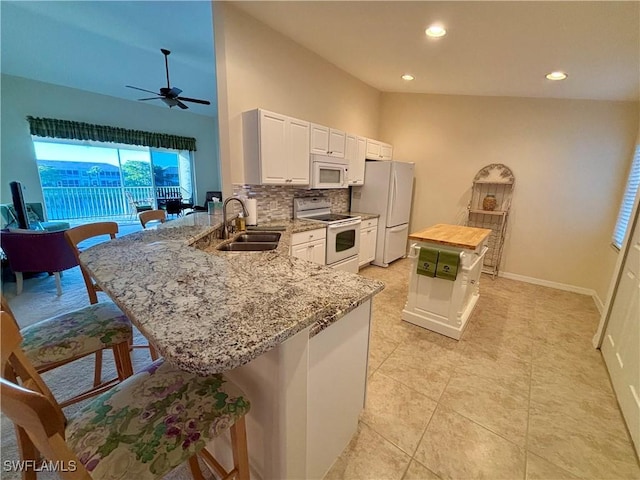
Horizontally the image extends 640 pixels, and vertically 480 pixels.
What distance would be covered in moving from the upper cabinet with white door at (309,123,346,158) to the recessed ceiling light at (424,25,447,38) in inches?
54.9

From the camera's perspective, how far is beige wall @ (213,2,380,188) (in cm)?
256

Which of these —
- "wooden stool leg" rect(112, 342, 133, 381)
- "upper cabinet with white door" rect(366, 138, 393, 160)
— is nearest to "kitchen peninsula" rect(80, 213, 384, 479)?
"wooden stool leg" rect(112, 342, 133, 381)

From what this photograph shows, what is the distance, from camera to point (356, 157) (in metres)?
3.99

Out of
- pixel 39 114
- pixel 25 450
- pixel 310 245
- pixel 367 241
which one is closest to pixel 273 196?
pixel 310 245

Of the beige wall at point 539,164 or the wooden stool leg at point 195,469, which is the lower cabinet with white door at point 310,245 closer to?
the wooden stool leg at point 195,469

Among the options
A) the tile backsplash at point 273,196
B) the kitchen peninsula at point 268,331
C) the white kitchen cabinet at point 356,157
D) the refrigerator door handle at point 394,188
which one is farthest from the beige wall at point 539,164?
the kitchen peninsula at point 268,331

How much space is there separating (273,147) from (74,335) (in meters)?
2.21

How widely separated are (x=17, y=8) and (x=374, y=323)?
5202 millimetres

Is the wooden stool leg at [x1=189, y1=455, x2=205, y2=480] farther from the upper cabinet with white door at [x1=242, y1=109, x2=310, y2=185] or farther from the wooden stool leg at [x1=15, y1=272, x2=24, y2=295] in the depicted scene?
the wooden stool leg at [x1=15, y1=272, x2=24, y2=295]

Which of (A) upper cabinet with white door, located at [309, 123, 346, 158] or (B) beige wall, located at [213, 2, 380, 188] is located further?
(A) upper cabinet with white door, located at [309, 123, 346, 158]

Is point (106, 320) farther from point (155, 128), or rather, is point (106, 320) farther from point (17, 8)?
point (155, 128)

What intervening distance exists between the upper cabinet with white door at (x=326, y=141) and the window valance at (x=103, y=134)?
5060mm

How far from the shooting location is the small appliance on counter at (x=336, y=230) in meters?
3.31

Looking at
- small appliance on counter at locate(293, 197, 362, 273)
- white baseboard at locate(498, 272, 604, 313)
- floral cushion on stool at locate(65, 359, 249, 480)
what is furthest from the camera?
white baseboard at locate(498, 272, 604, 313)
